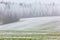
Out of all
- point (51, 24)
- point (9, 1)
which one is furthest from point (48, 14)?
point (9, 1)

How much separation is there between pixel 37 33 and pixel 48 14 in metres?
0.21

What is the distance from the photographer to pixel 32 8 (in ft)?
4.18

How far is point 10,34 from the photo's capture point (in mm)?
1229

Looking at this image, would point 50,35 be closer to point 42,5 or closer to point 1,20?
point 42,5

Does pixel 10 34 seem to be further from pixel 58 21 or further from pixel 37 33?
pixel 58 21

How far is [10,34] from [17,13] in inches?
8.0

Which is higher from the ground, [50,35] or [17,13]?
[17,13]

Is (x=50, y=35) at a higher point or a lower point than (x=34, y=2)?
lower

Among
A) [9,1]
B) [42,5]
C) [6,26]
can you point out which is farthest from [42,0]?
[6,26]

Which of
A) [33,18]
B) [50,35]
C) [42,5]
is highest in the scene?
→ [42,5]

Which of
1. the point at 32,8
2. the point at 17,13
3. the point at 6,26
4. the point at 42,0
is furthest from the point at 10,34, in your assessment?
the point at 42,0

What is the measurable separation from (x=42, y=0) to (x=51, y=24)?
236 millimetres

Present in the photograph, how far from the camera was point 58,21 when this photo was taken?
1.27m

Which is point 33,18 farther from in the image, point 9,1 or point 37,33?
point 9,1
